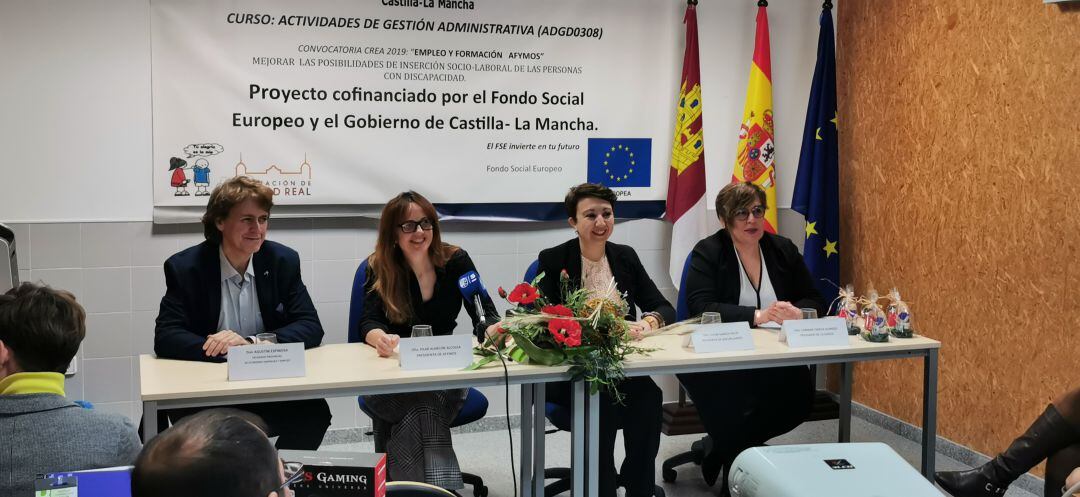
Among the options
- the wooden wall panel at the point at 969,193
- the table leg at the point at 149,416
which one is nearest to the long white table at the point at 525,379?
the table leg at the point at 149,416

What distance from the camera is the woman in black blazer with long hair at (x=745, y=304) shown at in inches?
144

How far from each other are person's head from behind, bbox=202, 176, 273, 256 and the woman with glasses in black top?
0.44 m

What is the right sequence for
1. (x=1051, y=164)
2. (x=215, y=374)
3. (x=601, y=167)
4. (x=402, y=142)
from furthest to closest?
1. (x=601, y=167)
2. (x=402, y=142)
3. (x=1051, y=164)
4. (x=215, y=374)

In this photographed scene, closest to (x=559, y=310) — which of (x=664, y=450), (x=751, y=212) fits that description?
(x=751, y=212)

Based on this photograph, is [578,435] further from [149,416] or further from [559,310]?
[149,416]

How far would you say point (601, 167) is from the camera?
4.70 meters

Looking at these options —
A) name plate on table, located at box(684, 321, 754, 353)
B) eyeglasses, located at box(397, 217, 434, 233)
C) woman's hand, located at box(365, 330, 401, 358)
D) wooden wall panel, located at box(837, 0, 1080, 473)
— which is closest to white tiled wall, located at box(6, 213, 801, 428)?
eyeglasses, located at box(397, 217, 434, 233)

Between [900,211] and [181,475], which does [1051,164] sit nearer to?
[900,211]

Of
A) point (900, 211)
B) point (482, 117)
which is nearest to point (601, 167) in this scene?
point (482, 117)

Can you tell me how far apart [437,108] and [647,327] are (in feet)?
5.43

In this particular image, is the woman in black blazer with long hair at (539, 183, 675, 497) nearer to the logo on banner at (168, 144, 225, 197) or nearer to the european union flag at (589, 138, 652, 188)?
the european union flag at (589, 138, 652, 188)

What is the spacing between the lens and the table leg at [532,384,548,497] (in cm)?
308

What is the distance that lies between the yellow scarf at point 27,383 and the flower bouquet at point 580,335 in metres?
1.25

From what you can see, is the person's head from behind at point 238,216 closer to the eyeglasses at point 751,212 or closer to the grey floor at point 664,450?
the grey floor at point 664,450
